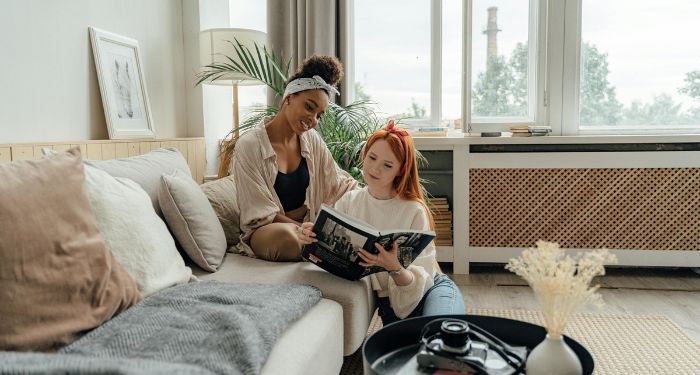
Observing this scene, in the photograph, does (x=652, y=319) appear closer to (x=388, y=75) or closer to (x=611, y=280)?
(x=611, y=280)

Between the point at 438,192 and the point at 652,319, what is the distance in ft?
4.90

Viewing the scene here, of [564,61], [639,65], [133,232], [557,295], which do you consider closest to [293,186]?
[133,232]

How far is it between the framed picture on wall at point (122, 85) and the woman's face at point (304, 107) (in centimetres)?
94

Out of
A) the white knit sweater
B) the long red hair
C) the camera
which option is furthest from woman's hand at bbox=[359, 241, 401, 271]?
the camera

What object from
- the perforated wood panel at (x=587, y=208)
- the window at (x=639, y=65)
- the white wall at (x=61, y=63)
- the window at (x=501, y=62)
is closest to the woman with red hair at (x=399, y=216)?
the white wall at (x=61, y=63)

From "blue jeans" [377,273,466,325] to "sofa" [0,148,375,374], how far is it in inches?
2.1

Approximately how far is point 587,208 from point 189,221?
245cm

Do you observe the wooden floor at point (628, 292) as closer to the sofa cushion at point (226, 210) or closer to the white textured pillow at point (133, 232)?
the sofa cushion at point (226, 210)

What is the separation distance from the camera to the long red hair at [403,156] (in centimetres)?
181

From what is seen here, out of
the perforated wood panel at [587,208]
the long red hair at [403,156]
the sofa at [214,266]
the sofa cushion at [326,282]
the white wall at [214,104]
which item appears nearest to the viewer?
the sofa at [214,266]

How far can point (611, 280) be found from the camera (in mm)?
3295

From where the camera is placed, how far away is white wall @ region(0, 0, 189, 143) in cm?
203

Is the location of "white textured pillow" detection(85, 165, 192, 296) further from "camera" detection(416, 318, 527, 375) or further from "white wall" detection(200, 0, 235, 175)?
"white wall" detection(200, 0, 235, 175)

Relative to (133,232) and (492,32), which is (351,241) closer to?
(133,232)
